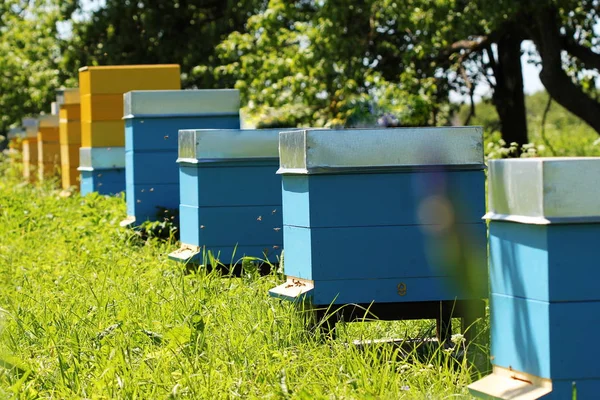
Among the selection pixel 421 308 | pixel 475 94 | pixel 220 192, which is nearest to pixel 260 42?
pixel 475 94

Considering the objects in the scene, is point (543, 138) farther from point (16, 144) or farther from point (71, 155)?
point (16, 144)

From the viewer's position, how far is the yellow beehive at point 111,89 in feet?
29.9

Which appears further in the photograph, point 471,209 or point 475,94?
point 475,94

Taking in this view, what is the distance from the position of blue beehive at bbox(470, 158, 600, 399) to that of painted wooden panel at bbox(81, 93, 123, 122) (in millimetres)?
6694

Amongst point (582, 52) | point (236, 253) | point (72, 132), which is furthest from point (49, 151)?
point (236, 253)

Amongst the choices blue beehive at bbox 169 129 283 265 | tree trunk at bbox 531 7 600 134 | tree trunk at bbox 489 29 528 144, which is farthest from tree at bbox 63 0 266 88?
blue beehive at bbox 169 129 283 265

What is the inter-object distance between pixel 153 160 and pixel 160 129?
232mm

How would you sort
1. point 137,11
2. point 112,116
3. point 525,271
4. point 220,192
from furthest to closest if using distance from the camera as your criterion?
point 137,11, point 112,116, point 220,192, point 525,271

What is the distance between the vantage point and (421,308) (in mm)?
4410

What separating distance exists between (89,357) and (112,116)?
588 cm

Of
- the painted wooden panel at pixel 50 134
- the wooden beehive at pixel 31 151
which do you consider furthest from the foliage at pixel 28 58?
the painted wooden panel at pixel 50 134

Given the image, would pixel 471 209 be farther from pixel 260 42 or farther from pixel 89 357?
pixel 260 42

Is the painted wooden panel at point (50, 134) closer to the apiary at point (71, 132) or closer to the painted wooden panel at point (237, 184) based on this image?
the apiary at point (71, 132)

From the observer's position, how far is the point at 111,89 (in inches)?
366
